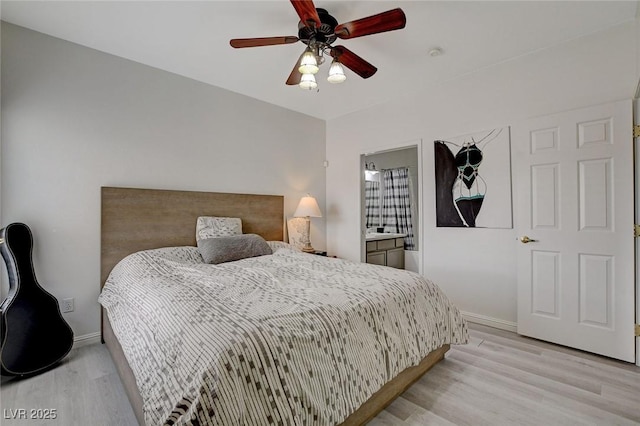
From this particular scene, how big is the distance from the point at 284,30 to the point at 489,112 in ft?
7.05

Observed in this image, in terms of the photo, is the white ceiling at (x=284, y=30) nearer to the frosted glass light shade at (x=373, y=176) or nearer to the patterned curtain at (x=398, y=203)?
the patterned curtain at (x=398, y=203)

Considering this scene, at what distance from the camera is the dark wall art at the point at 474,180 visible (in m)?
2.87

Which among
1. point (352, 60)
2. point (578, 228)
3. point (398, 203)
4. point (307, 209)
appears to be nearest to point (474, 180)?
point (578, 228)

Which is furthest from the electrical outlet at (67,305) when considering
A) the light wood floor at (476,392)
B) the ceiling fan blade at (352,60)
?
the ceiling fan blade at (352,60)

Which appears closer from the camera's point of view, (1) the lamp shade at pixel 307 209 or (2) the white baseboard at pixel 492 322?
(2) the white baseboard at pixel 492 322

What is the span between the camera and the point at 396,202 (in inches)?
221

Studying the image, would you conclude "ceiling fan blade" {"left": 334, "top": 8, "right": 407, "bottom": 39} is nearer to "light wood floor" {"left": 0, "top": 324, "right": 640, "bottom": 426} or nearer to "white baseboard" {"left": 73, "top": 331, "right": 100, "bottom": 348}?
"light wood floor" {"left": 0, "top": 324, "right": 640, "bottom": 426}

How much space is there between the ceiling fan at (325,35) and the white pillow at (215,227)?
169cm

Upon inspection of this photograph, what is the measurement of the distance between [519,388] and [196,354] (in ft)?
6.66

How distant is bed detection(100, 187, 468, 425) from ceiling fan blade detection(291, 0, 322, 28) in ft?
5.17

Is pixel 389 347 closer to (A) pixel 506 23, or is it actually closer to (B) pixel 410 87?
(A) pixel 506 23

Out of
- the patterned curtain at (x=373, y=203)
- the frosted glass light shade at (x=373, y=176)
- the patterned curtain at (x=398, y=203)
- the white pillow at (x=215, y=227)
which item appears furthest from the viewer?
the patterned curtain at (x=373, y=203)

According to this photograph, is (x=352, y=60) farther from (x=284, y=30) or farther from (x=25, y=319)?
(x=25, y=319)

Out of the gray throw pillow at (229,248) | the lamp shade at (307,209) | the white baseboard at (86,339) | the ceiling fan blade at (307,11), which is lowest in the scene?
the white baseboard at (86,339)
